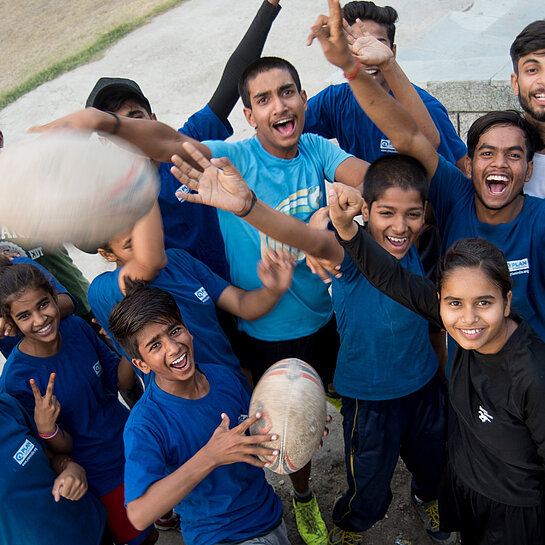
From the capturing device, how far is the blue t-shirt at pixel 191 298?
8.65 feet

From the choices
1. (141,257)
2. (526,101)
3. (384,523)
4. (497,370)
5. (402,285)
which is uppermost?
(141,257)

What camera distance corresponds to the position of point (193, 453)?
230 cm

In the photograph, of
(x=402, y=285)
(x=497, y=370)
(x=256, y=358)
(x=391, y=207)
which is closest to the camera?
(x=497, y=370)

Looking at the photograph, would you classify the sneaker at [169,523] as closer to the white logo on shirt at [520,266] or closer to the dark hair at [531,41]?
the white logo on shirt at [520,266]

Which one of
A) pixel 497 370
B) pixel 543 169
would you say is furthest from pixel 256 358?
pixel 543 169

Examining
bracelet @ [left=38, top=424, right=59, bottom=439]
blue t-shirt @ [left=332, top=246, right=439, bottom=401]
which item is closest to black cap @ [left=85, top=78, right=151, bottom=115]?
blue t-shirt @ [left=332, top=246, right=439, bottom=401]

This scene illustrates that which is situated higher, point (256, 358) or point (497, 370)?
point (497, 370)

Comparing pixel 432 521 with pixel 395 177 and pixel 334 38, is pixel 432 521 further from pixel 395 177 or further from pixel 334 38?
pixel 334 38

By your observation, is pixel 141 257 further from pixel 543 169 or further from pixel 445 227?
pixel 543 169

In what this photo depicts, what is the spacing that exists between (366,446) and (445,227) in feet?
3.54

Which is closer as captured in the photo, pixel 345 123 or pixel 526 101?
pixel 526 101

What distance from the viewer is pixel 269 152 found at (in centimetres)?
279

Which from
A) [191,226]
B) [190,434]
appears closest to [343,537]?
[190,434]

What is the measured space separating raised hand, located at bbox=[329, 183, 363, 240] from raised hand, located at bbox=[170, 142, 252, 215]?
0.32 metres
